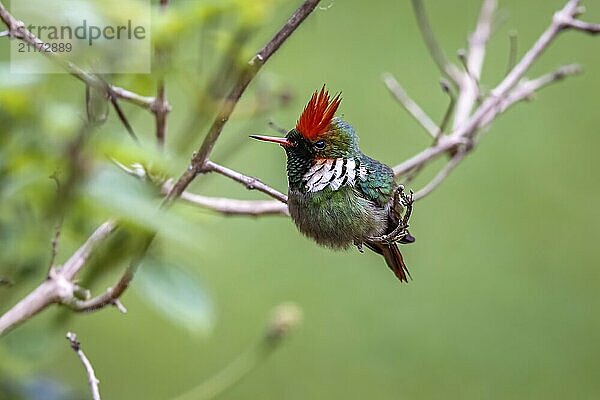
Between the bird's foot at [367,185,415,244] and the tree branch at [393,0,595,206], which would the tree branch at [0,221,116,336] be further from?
the tree branch at [393,0,595,206]

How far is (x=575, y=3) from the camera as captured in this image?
155cm

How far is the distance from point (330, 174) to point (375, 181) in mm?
57

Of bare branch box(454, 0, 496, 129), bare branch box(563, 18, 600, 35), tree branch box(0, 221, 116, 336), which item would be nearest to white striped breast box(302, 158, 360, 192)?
tree branch box(0, 221, 116, 336)

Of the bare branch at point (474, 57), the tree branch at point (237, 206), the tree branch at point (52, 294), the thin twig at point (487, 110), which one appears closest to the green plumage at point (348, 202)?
the tree branch at point (52, 294)

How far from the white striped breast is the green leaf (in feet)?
0.56

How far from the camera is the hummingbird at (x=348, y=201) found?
850mm

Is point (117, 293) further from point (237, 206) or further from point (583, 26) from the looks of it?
point (583, 26)

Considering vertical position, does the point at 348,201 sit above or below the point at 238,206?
above

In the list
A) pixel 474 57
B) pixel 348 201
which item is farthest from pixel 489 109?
pixel 348 201

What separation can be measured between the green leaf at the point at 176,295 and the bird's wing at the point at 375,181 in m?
0.20

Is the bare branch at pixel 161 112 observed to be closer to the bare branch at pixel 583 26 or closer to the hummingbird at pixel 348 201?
the hummingbird at pixel 348 201

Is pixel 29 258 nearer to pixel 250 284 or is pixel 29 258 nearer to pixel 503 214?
pixel 250 284

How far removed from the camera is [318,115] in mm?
774

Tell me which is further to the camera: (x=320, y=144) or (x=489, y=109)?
(x=489, y=109)
